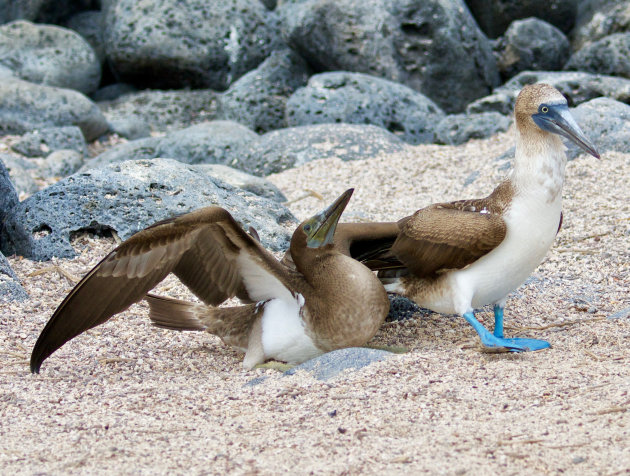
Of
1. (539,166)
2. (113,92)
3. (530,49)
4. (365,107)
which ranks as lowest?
(113,92)

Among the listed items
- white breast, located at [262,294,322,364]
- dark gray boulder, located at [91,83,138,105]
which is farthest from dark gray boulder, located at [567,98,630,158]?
dark gray boulder, located at [91,83,138,105]

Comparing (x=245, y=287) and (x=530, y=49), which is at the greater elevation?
(x=245, y=287)

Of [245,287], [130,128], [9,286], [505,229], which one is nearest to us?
[505,229]

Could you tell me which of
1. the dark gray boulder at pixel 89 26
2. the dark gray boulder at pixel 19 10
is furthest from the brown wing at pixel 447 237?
the dark gray boulder at pixel 19 10

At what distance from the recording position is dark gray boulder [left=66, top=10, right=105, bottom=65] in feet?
54.3

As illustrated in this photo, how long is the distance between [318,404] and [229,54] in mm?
11491

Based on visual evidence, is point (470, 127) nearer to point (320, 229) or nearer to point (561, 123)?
point (561, 123)

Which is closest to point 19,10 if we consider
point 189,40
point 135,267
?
point 189,40

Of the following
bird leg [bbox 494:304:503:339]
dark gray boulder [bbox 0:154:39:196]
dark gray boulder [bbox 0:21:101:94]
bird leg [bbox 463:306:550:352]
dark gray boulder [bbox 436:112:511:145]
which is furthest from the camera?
dark gray boulder [bbox 0:21:101:94]

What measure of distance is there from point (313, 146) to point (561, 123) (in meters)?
5.07

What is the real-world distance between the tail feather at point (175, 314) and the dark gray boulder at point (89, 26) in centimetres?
1276

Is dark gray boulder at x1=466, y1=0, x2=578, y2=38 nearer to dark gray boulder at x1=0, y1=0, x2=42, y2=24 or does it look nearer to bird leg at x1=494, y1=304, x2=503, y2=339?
dark gray boulder at x1=0, y1=0, x2=42, y2=24

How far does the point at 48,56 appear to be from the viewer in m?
14.1

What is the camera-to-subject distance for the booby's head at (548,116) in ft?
13.2
